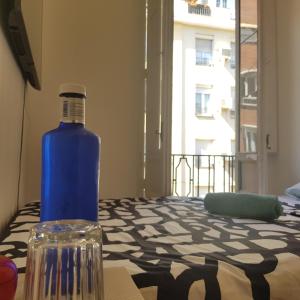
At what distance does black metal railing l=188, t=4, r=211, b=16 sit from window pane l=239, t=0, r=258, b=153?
5.02 m

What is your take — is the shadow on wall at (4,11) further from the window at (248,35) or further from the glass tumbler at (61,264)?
the window at (248,35)

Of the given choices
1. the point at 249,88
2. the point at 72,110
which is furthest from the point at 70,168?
the point at 249,88

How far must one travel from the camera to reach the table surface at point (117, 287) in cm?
44

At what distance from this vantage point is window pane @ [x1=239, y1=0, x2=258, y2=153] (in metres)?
2.50

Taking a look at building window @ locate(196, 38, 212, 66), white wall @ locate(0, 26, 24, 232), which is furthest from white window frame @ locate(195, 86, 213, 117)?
white wall @ locate(0, 26, 24, 232)

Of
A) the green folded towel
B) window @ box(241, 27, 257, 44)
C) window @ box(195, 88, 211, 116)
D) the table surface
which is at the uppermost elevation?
window @ box(195, 88, 211, 116)

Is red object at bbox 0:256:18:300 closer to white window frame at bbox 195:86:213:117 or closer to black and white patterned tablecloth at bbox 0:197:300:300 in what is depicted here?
black and white patterned tablecloth at bbox 0:197:300:300

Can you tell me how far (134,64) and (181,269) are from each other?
2.07 metres

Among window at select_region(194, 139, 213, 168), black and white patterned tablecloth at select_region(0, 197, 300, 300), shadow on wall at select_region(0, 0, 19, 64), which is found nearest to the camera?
black and white patterned tablecloth at select_region(0, 197, 300, 300)

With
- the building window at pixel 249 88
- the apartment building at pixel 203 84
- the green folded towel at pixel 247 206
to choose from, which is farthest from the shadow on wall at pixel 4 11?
the apartment building at pixel 203 84

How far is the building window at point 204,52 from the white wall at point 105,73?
546cm

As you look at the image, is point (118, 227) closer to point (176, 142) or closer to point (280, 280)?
point (280, 280)

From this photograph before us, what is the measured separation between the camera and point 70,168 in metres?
0.50

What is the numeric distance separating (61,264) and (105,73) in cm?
217
